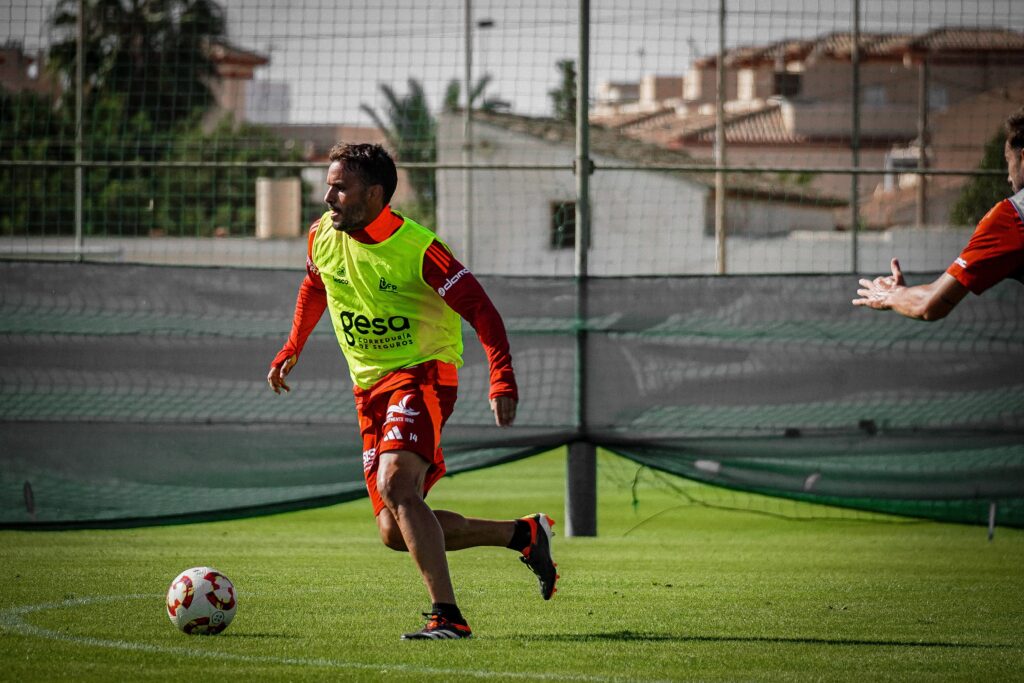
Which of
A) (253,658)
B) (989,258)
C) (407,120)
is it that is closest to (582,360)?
(253,658)

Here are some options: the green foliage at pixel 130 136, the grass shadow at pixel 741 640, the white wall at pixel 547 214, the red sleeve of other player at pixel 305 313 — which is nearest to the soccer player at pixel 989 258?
the grass shadow at pixel 741 640

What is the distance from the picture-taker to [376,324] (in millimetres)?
6727

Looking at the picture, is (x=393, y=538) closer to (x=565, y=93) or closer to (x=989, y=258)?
(x=989, y=258)

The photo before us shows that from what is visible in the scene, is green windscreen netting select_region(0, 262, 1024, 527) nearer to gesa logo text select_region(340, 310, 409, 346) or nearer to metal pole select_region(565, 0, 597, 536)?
metal pole select_region(565, 0, 597, 536)

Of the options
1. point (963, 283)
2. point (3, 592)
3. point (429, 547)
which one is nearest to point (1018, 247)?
point (963, 283)

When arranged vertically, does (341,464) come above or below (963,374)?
below

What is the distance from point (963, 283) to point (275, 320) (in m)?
6.02

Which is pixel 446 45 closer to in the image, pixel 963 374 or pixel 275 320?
pixel 275 320

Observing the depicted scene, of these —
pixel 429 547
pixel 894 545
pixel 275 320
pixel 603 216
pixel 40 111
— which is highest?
pixel 40 111

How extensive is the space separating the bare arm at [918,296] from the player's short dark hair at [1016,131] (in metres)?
0.58

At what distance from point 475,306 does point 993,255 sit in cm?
221

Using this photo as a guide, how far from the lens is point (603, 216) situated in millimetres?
20453

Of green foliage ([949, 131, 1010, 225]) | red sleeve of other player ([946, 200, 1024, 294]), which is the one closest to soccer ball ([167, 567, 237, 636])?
red sleeve of other player ([946, 200, 1024, 294])

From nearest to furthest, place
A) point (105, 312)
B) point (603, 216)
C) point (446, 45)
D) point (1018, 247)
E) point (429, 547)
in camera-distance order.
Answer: point (1018, 247) → point (429, 547) → point (105, 312) → point (446, 45) → point (603, 216)
